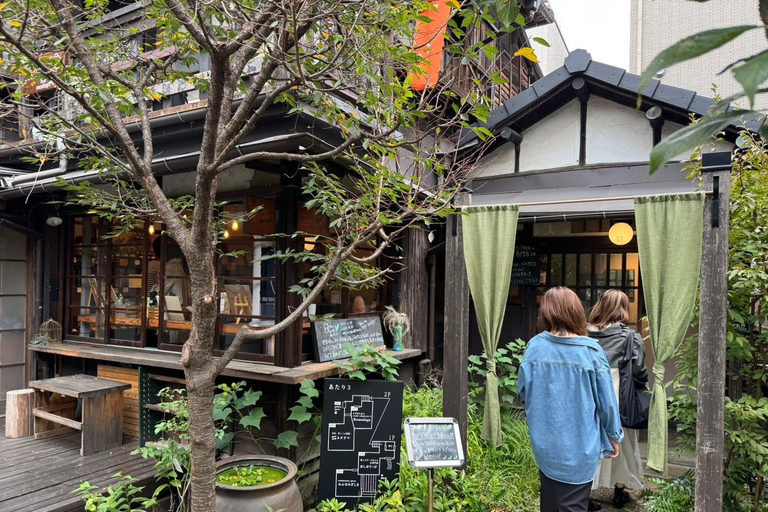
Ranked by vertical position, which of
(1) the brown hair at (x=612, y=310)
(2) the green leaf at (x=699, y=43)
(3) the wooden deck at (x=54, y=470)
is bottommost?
(3) the wooden deck at (x=54, y=470)

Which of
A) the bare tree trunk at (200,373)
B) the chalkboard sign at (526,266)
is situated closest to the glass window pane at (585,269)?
the chalkboard sign at (526,266)

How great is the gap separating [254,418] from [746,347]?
4296 mm

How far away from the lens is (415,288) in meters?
6.97

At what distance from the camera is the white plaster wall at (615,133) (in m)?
6.27

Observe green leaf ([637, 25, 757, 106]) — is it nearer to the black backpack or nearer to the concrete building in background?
the black backpack

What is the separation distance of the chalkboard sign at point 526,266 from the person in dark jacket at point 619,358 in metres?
3.23

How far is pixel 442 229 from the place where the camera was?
7512 mm

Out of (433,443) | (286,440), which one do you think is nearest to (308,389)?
(286,440)

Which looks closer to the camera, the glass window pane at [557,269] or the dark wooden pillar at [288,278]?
the dark wooden pillar at [288,278]

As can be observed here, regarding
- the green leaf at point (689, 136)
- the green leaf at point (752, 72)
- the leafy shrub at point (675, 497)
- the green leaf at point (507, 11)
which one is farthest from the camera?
the leafy shrub at point (675, 497)

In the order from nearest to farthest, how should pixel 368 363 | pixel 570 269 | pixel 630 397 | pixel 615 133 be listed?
pixel 630 397, pixel 368 363, pixel 615 133, pixel 570 269

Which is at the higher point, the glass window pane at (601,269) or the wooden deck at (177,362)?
the glass window pane at (601,269)

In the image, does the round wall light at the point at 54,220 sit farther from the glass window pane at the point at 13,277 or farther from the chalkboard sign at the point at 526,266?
the chalkboard sign at the point at 526,266

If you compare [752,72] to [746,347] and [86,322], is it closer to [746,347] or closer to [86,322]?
[746,347]
